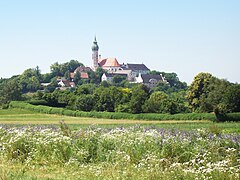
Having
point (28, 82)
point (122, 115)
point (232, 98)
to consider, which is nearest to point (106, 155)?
point (232, 98)

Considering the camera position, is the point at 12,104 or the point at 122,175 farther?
the point at 12,104

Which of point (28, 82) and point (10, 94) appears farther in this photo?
point (28, 82)

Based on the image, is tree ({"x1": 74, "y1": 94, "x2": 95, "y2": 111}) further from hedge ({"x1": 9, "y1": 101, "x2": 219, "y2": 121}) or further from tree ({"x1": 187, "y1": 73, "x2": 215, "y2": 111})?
tree ({"x1": 187, "y1": 73, "x2": 215, "y2": 111})

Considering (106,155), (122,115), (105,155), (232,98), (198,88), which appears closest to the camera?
(106,155)

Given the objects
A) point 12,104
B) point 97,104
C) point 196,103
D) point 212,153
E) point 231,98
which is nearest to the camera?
point 212,153

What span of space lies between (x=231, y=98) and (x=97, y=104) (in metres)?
28.4

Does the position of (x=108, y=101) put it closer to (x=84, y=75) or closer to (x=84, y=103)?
(x=84, y=103)

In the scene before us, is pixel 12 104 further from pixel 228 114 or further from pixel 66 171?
pixel 66 171

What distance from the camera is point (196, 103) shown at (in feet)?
241

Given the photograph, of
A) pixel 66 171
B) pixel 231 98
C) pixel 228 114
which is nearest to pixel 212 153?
pixel 66 171

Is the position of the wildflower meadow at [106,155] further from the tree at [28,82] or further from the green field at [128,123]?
the tree at [28,82]

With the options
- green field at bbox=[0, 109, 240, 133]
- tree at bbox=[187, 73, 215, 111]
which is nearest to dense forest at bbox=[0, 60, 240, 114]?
tree at bbox=[187, 73, 215, 111]

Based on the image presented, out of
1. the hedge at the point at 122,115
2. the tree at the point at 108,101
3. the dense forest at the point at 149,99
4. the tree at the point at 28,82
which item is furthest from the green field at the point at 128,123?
the tree at the point at 28,82

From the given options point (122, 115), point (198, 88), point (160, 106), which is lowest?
point (122, 115)
